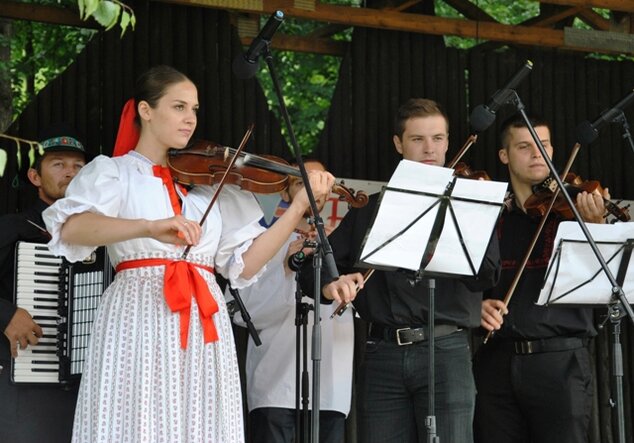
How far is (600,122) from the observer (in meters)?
4.57

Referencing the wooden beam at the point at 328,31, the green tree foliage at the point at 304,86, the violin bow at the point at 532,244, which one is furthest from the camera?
the green tree foliage at the point at 304,86

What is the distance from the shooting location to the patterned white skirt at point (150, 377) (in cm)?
364

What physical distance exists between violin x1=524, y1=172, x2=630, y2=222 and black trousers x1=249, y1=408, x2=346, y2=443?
142 centimetres

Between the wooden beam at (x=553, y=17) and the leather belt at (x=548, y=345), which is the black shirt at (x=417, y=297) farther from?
Answer: the wooden beam at (x=553, y=17)

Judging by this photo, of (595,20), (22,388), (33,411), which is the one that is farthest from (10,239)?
(595,20)

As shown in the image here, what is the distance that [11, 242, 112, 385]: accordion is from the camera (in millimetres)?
4551

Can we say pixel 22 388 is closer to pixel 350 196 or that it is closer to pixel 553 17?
pixel 350 196

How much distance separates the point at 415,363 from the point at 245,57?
1455 mm

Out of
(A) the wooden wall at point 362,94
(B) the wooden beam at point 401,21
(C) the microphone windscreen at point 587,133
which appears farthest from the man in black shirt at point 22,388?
(C) the microphone windscreen at point 587,133

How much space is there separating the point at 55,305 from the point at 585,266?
7.57 feet

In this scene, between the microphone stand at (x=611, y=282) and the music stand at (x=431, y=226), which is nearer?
the music stand at (x=431, y=226)

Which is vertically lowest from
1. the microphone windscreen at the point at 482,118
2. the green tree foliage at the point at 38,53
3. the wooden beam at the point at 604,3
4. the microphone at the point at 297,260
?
the microphone at the point at 297,260

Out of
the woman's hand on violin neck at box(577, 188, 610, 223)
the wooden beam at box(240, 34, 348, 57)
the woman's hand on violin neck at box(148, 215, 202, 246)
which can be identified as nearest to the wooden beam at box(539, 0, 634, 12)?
the wooden beam at box(240, 34, 348, 57)

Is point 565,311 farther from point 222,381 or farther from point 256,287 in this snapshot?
point 222,381
